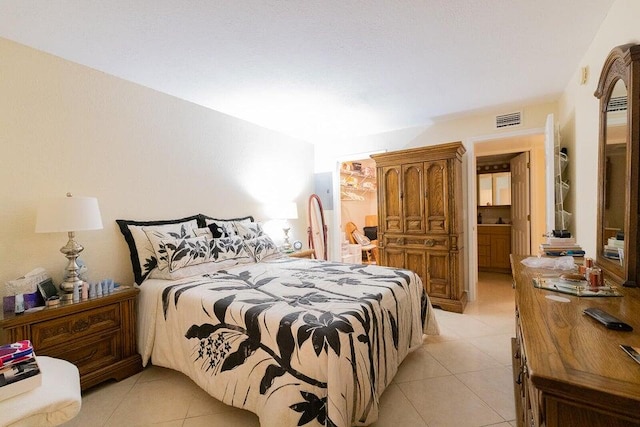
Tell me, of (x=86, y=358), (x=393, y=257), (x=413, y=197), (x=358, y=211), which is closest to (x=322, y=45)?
(x=413, y=197)

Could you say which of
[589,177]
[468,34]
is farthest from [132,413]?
[589,177]

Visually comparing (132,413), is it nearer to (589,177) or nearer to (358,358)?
(358,358)

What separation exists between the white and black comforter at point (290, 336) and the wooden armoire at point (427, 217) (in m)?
1.08

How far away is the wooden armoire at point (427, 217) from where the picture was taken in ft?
11.1

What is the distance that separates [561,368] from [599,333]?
0.31m

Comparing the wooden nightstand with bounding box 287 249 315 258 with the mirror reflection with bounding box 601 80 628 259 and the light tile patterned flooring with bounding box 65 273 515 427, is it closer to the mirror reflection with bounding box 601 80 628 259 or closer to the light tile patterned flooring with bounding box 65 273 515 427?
the light tile patterned flooring with bounding box 65 273 515 427

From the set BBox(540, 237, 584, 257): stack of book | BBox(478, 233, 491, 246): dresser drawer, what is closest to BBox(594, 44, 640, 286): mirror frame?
BBox(540, 237, 584, 257): stack of book

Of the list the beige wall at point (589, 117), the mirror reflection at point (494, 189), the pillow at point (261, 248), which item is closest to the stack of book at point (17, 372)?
the pillow at point (261, 248)

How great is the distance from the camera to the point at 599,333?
806mm

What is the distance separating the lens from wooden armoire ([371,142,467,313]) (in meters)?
3.40

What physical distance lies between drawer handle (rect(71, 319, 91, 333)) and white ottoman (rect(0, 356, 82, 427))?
71 cm

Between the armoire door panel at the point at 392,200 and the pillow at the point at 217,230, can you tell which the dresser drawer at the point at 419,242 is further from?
the pillow at the point at 217,230

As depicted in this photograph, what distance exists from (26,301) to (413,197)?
12.1ft

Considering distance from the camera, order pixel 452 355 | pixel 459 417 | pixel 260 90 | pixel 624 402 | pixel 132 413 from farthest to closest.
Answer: pixel 260 90 → pixel 452 355 → pixel 132 413 → pixel 459 417 → pixel 624 402
